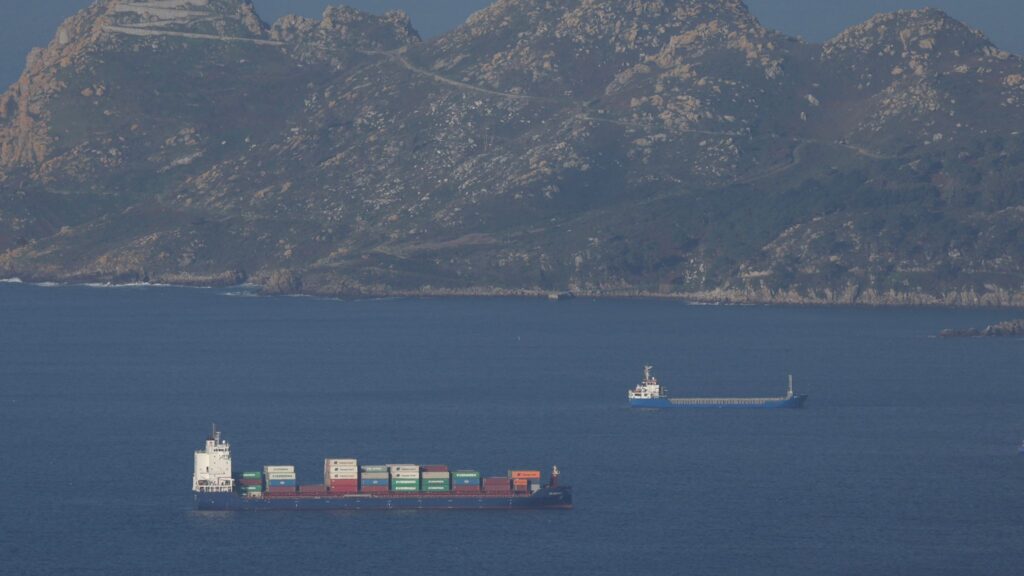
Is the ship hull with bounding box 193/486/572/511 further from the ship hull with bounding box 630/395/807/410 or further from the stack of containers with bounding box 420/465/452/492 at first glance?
the ship hull with bounding box 630/395/807/410

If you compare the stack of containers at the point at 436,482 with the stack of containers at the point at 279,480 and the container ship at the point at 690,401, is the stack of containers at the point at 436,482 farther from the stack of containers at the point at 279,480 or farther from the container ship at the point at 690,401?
the container ship at the point at 690,401

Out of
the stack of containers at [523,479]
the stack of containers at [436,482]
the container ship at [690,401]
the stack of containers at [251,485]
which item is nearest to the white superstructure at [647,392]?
the container ship at [690,401]

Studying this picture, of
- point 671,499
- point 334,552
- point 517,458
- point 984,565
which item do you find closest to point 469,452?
point 517,458

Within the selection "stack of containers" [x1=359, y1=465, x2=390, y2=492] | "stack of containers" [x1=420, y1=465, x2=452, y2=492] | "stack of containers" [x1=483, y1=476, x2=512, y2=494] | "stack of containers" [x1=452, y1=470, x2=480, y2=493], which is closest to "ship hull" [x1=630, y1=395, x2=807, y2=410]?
"stack of containers" [x1=483, y1=476, x2=512, y2=494]

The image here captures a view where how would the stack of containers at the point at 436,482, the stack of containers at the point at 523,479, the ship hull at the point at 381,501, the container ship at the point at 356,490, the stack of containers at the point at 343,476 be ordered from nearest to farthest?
1. the ship hull at the point at 381,501
2. the container ship at the point at 356,490
3. the stack of containers at the point at 343,476
4. the stack of containers at the point at 436,482
5. the stack of containers at the point at 523,479

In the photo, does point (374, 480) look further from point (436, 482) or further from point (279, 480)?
point (279, 480)

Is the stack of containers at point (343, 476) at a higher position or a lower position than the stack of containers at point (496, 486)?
higher

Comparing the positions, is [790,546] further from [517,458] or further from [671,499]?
[517,458]
